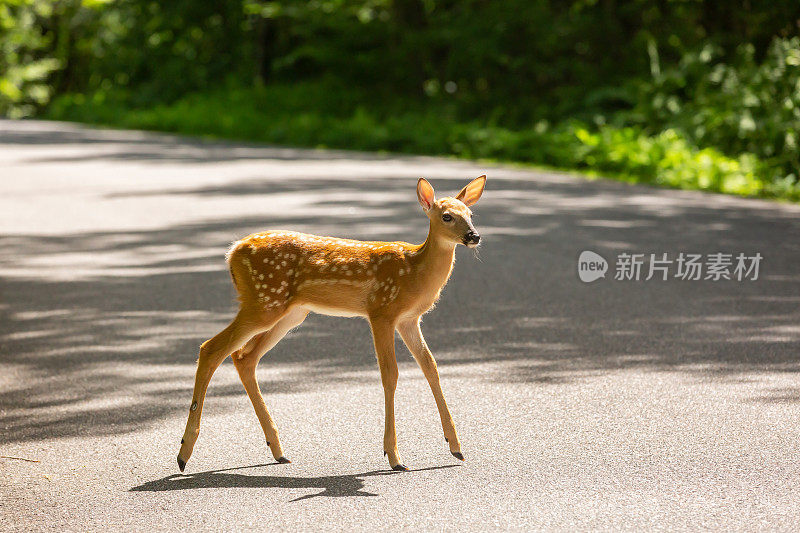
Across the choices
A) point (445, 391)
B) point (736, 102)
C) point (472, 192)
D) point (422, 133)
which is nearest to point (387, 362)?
point (472, 192)

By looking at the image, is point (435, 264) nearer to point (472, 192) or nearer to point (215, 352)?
point (472, 192)

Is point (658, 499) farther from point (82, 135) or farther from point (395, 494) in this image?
point (82, 135)

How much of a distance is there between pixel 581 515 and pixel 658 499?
38 centimetres

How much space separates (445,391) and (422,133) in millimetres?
21598

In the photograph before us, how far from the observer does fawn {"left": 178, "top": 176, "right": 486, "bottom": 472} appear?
4.77m

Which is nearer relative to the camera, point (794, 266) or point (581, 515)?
point (581, 515)

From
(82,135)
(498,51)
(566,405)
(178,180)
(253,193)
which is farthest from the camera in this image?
(82,135)

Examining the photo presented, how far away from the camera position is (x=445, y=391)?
6.54 metres

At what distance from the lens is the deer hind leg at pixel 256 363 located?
5.05 metres

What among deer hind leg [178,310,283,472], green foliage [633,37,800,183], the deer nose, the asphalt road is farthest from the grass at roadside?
deer hind leg [178,310,283,472]

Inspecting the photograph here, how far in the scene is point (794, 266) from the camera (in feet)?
35.9

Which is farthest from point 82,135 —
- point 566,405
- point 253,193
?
point 566,405

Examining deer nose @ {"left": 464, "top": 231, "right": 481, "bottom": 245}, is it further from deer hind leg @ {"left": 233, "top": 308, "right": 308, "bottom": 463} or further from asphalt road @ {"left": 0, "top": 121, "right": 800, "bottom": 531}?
asphalt road @ {"left": 0, "top": 121, "right": 800, "bottom": 531}

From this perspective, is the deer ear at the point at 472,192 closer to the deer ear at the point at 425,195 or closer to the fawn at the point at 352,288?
the fawn at the point at 352,288
